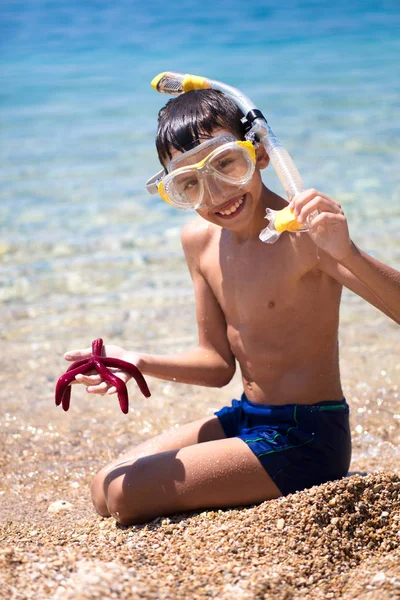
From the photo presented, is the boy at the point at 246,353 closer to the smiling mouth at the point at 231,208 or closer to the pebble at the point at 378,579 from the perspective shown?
the smiling mouth at the point at 231,208

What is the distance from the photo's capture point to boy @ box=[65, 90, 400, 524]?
2.83 m

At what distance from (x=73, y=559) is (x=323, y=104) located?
32.3 feet

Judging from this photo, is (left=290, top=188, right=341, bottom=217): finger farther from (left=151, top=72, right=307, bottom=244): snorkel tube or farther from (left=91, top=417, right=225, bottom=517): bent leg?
(left=91, top=417, right=225, bottom=517): bent leg

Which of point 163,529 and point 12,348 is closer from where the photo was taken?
point 163,529

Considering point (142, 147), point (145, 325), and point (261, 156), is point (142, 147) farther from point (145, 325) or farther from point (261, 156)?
point (261, 156)

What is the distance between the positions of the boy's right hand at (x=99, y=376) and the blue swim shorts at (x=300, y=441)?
524 millimetres

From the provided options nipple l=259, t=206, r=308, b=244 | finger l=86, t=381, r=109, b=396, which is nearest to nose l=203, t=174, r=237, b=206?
nipple l=259, t=206, r=308, b=244

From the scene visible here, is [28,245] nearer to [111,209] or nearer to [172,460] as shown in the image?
[111,209]

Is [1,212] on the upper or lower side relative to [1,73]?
lower

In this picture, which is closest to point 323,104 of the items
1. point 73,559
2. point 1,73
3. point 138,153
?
point 138,153

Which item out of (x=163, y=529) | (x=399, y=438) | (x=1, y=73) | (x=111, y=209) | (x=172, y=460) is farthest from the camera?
(x=1, y=73)

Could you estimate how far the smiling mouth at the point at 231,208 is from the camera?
2904mm

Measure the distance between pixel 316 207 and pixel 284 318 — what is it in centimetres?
71

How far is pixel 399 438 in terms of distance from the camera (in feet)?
12.1
